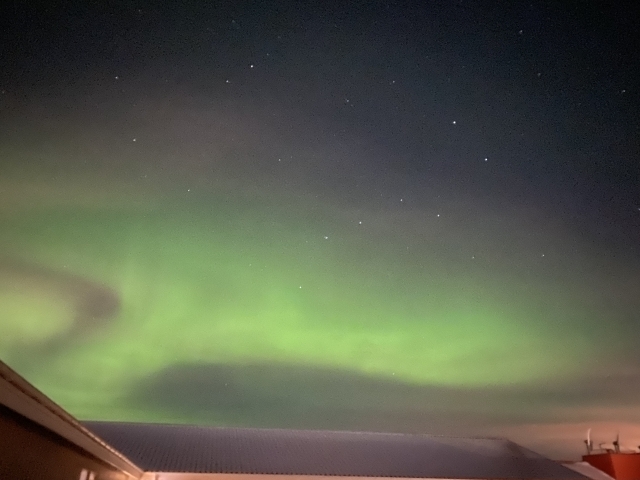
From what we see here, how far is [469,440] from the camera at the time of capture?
26.7 m

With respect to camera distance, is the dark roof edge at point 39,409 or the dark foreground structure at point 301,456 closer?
the dark roof edge at point 39,409

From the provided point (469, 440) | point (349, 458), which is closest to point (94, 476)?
point (349, 458)

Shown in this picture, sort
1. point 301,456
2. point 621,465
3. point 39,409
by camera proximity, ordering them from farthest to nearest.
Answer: point 621,465 < point 301,456 < point 39,409

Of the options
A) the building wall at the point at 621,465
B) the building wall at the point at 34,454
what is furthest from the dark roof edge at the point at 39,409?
the building wall at the point at 621,465

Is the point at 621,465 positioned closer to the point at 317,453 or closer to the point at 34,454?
the point at 317,453

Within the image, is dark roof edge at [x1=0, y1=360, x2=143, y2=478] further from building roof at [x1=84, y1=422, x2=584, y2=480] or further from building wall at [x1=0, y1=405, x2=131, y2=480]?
building roof at [x1=84, y1=422, x2=584, y2=480]

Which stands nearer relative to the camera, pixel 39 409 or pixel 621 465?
pixel 39 409

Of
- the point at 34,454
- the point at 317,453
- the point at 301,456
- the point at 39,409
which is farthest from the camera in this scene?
the point at 317,453

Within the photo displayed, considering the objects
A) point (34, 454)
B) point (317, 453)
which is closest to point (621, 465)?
point (317, 453)

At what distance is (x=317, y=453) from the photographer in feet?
71.2

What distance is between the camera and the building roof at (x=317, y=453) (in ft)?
63.4

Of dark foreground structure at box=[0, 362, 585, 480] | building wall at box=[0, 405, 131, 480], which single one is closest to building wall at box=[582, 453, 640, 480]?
dark foreground structure at box=[0, 362, 585, 480]

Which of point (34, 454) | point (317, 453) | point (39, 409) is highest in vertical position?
point (317, 453)

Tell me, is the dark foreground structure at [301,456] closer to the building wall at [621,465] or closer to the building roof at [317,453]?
the building roof at [317,453]
